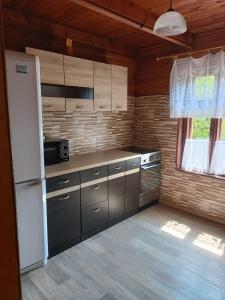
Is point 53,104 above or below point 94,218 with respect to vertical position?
above

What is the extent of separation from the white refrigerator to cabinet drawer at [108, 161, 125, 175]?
3.05 ft

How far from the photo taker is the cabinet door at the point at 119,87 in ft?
10.1

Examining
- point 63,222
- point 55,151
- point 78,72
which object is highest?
point 78,72

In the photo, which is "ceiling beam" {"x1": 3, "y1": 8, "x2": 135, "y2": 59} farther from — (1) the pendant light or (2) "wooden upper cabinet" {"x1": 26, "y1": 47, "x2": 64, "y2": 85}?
(1) the pendant light

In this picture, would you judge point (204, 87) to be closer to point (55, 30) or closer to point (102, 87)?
point (102, 87)

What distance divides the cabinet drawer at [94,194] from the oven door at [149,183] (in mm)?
728

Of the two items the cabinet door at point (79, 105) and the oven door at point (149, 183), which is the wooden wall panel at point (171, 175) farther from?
the cabinet door at point (79, 105)

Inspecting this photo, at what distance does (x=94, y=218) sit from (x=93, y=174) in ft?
1.77

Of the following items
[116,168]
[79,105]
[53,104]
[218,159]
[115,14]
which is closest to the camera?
[115,14]

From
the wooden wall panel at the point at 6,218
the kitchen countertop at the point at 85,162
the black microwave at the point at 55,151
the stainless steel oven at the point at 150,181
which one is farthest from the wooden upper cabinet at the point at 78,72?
the wooden wall panel at the point at 6,218

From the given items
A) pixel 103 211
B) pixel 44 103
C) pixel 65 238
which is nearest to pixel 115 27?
pixel 44 103

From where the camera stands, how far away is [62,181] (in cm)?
226

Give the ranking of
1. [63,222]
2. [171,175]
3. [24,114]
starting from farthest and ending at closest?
[171,175] → [63,222] → [24,114]

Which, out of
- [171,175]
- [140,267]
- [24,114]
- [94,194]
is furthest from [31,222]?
[171,175]
